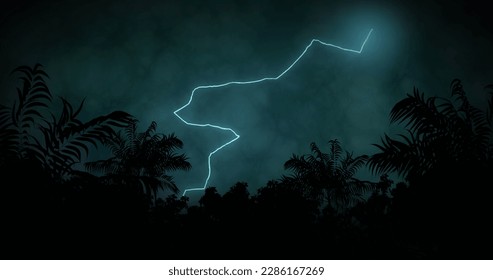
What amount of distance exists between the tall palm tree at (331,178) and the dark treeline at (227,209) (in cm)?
333

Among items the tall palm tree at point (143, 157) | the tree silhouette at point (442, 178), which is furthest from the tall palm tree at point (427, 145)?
the tall palm tree at point (143, 157)

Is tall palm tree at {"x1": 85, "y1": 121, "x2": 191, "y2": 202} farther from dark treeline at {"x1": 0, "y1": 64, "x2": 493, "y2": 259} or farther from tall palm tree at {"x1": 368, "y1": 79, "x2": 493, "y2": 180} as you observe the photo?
tall palm tree at {"x1": 368, "y1": 79, "x2": 493, "y2": 180}

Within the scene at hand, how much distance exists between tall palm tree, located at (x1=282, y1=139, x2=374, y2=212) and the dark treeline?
3.33 metres

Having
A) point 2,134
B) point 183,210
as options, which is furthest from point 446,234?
point 183,210

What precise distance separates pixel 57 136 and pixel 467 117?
567cm

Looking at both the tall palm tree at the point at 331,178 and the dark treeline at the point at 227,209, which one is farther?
the tall palm tree at the point at 331,178

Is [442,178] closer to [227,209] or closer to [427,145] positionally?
[427,145]

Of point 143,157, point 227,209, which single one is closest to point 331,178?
point 227,209

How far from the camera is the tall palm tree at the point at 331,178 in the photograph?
344 inches

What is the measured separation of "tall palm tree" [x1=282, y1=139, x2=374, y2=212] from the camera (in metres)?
8.75

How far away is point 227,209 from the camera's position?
548cm

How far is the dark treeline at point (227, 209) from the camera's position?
8.99 ft

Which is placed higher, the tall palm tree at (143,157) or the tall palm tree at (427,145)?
the tall palm tree at (143,157)

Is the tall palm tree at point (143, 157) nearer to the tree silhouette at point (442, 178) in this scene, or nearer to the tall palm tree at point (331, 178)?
the tall palm tree at point (331, 178)
